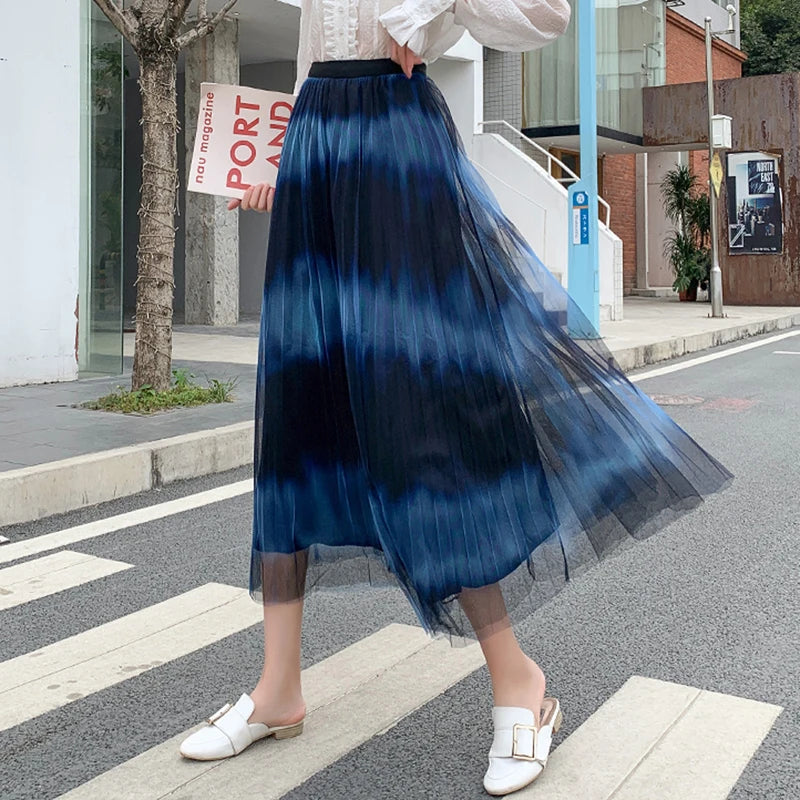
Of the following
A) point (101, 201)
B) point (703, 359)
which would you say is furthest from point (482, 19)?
point (703, 359)

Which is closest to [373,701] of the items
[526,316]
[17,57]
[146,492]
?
[526,316]

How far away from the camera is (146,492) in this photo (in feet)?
18.2

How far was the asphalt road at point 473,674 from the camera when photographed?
2387 millimetres

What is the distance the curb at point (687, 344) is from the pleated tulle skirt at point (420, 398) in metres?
7.41

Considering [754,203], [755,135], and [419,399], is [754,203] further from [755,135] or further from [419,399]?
[419,399]

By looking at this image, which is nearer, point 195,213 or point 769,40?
point 195,213

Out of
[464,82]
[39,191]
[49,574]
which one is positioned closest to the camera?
[49,574]

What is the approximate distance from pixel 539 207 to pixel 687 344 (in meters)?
5.59

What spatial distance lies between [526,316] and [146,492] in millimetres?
3526

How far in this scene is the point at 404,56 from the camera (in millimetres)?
2309

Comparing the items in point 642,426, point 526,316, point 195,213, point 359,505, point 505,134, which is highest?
point 505,134

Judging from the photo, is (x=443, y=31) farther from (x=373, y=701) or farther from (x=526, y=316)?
(x=373, y=701)

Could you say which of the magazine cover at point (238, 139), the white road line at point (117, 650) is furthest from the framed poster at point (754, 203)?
the magazine cover at point (238, 139)

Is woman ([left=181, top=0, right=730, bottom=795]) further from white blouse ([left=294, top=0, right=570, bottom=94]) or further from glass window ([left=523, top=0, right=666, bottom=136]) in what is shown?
glass window ([left=523, top=0, right=666, bottom=136])
